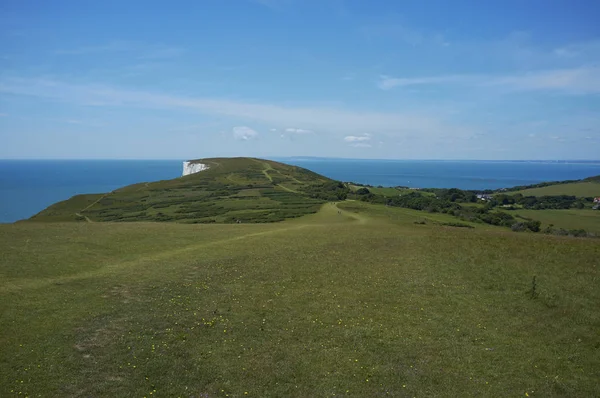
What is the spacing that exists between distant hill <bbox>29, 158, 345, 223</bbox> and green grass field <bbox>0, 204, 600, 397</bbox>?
43305 millimetres

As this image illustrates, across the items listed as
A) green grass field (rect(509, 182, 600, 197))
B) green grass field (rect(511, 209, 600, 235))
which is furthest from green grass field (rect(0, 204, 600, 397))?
green grass field (rect(509, 182, 600, 197))

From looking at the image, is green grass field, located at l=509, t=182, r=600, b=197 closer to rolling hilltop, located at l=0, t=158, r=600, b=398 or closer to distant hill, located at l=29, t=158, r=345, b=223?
distant hill, located at l=29, t=158, r=345, b=223

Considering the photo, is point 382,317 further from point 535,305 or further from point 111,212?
point 111,212

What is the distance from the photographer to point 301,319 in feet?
67.3

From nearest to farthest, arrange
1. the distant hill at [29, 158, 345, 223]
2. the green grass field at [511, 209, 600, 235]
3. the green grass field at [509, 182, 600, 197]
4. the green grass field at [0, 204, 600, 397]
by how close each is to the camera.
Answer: the green grass field at [0, 204, 600, 397]
the green grass field at [511, 209, 600, 235]
the distant hill at [29, 158, 345, 223]
the green grass field at [509, 182, 600, 197]

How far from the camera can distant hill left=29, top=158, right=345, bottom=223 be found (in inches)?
3389

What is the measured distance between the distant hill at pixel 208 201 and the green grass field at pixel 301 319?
43.3 m

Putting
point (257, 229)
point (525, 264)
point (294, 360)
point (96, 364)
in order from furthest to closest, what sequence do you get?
point (257, 229), point (525, 264), point (294, 360), point (96, 364)

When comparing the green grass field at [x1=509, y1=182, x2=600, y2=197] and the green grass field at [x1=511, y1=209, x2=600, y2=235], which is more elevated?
the green grass field at [x1=509, y1=182, x2=600, y2=197]

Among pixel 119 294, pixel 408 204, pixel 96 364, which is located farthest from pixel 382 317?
pixel 408 204

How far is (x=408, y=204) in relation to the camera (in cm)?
9219

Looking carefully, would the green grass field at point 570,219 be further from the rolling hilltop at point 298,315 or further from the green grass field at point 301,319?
the rolling hilltop at point 298,315

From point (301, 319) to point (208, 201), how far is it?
317 feet

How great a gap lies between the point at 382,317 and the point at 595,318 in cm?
1186
